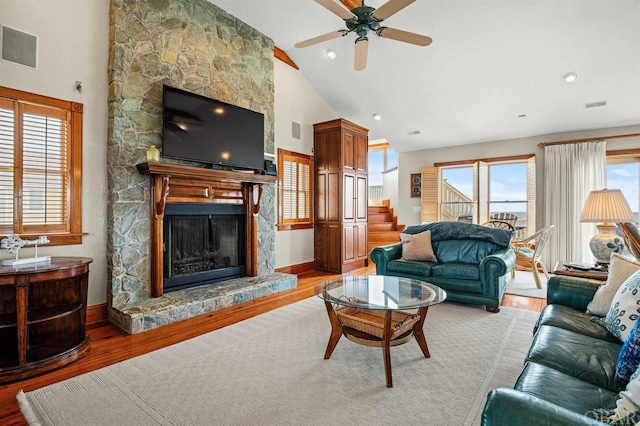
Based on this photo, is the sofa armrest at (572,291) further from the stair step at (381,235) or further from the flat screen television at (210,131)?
the stair step at (381,235)

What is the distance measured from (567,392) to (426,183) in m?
6.70

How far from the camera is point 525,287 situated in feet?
15.6

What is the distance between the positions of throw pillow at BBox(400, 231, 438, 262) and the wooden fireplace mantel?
82.2 inches

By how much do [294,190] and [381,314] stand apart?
11.8ft

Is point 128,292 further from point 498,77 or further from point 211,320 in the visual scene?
point 498,77

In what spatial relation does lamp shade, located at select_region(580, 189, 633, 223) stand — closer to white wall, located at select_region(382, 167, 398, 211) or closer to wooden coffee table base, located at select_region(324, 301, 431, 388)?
wooden coffee table base, located at select_region(324, 301, 431, 388)

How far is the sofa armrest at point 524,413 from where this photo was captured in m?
0.86

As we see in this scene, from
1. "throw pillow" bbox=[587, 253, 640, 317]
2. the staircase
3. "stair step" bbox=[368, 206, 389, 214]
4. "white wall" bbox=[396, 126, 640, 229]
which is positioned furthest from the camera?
"stair step" bbox=[368, 206, 389, 214]

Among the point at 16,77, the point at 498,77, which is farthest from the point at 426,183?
the point at 16,77

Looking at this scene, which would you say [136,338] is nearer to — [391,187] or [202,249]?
[202,249]

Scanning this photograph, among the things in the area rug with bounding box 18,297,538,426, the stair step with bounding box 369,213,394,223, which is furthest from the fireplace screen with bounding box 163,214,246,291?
the stair step with bounding box 369,213,394,223

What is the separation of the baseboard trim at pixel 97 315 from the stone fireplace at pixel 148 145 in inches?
3.7

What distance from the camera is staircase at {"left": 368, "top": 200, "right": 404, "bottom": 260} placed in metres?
7.69

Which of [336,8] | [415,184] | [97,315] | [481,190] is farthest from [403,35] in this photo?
[415,184]
